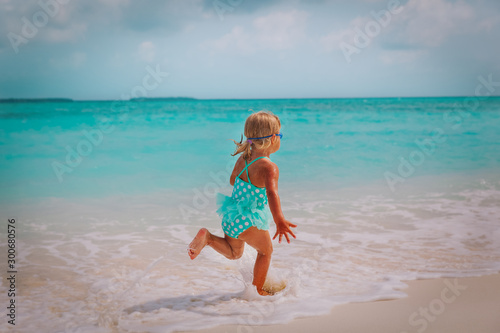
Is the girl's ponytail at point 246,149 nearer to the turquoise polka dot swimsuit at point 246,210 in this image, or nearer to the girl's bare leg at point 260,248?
the turquoise polka dot swimsuit at point 246,210

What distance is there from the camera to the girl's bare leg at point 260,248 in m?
2.95

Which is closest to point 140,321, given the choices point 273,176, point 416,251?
point 273,176

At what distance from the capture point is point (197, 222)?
500 centimetres

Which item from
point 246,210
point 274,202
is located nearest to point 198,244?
point 246,210

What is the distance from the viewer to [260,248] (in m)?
2.99

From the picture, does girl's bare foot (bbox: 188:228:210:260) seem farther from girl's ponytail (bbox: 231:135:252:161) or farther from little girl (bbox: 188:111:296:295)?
girl's ponytail (bbox: 231:135:252:161)

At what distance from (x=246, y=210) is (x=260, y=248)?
291 mm

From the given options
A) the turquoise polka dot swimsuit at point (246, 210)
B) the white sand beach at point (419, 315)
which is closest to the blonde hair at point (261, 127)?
the turquoise polka dot swimsuit at point (246, 210)

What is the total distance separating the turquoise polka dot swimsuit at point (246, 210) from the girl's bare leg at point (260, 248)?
4cm

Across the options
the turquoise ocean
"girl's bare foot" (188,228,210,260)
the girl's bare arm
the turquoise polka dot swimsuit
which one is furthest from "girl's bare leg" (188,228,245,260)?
the girl's bare arm

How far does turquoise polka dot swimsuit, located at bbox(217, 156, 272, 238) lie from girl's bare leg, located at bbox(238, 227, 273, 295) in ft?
0.14

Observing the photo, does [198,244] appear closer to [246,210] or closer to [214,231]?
[246,210]

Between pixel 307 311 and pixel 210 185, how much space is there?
14.4 ft

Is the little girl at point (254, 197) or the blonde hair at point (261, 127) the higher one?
the blonde hair at point (261, 127)
